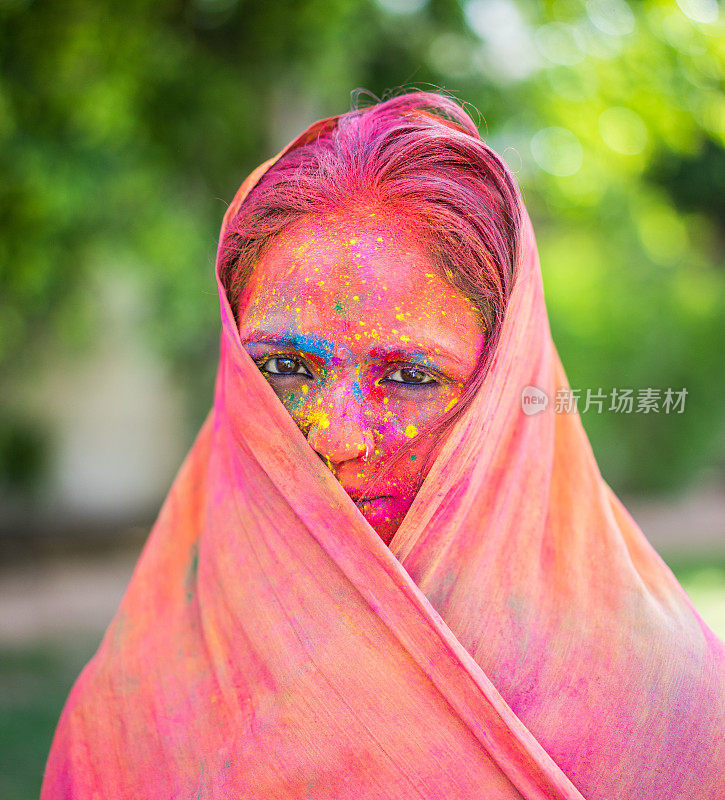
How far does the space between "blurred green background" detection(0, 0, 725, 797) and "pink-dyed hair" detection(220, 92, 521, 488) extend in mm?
3700

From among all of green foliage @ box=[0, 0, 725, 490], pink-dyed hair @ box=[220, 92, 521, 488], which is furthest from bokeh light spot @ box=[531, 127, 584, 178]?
pink-dyed hair @ box=[220, 92, 521, 488]

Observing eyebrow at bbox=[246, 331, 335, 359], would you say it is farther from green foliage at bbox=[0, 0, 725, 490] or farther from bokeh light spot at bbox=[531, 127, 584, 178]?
bokeh light spot at bbox=[531, 127, 584, 178]

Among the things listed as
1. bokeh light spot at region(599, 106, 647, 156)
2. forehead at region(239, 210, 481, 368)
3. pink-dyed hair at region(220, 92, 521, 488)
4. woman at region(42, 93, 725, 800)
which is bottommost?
woman at region(42, 93, 725, 800)

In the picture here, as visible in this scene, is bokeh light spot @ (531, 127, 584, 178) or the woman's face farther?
bokeh light spot @ (531, 127, 584, 178)

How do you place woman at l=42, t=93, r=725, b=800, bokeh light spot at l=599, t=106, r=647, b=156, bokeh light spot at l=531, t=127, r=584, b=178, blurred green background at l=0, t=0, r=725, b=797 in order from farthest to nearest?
bokeh light spot at l=531, t=127, r=584, b=178 → bokeh light spot at l=599, t=106, r=647, b=156 → blurred green background at l=0, t=0, r=725, b=797 → woman at l=42, t=93, r=725, b=800

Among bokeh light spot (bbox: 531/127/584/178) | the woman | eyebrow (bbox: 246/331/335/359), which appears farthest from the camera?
bokeh light spot (bbox: 531/127/584/178)

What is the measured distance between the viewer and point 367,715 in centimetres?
141

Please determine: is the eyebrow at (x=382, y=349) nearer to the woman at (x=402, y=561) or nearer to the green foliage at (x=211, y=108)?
the woman at (x=402, y=561)

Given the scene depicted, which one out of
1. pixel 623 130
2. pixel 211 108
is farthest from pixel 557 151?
pixel 211 108

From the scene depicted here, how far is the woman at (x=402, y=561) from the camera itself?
1.41 metres

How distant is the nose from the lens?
57.7 inches

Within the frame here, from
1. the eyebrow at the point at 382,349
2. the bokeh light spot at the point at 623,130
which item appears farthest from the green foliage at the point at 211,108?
the eyebrow at the point at 382,349

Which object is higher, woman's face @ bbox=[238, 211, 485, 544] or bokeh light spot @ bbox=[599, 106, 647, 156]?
bokeh light spot @ bbox=[599, 106, 647, 156]

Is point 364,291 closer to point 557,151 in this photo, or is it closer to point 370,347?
point 370,347
